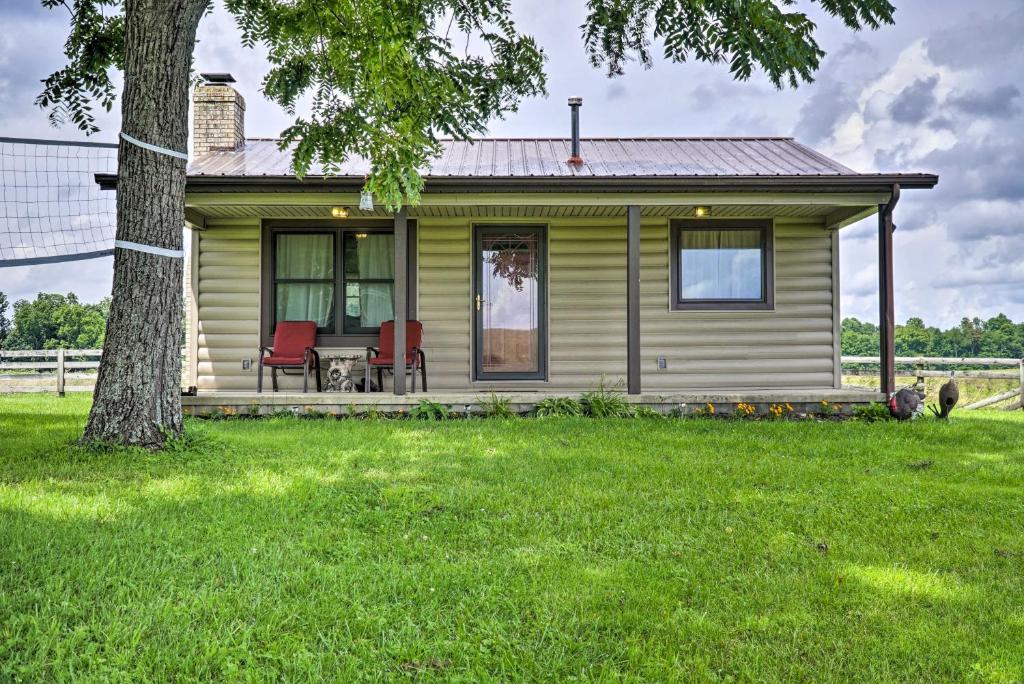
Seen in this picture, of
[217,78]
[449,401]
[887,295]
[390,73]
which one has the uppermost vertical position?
[217,78]

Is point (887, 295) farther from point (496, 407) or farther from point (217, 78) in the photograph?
point (217, 78)

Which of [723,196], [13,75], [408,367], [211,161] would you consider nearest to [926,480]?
[723,196]

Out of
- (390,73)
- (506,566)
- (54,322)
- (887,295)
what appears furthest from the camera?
(54,322)

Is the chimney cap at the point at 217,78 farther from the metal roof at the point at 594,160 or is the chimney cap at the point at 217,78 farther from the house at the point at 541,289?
the house at the point at 541,289

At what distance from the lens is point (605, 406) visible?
245 inches

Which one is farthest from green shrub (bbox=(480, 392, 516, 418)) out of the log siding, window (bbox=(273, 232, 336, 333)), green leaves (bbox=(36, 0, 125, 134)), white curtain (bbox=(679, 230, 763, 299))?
green leaves (bbox=(36, 0, 125, 134))

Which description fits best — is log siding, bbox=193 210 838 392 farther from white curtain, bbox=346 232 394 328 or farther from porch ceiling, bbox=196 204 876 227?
white curtain, bbox=346 232 394 328

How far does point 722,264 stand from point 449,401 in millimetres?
4047

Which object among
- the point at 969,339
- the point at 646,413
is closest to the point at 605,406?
the point at 646,413

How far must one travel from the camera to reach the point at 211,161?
786 cm

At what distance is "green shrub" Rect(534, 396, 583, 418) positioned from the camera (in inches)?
244

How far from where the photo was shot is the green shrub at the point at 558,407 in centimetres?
621

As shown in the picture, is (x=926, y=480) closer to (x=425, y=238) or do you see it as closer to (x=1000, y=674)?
(x=1000, y=674)

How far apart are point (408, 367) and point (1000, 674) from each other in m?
6.39
